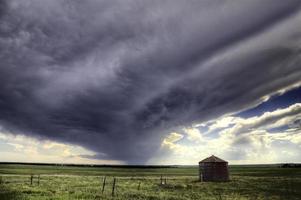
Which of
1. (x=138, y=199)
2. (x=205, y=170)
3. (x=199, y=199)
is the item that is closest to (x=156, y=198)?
(x=138, y=199)

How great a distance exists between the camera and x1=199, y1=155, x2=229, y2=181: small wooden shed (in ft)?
191

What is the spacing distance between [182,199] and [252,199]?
22.6 ft

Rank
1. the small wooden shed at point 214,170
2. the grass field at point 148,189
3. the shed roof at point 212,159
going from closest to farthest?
1. the grass field at point 148,189
2. the small wooden shed at point 214,170
3. the shed roof at point 212,159

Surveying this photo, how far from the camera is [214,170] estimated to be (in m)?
58.5

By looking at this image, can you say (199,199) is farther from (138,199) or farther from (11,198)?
(11,198)

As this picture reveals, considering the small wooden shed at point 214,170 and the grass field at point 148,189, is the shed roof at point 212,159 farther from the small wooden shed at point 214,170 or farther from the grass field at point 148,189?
the grass field at point 148,189

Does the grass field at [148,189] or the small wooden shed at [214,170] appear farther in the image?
the small wooden shed at [214,170]

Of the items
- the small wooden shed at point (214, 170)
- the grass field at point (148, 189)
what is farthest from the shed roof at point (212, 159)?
the grass field at point (148, 189)

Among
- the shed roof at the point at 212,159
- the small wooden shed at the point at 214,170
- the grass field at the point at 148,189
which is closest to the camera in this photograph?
the grass field at the point at 148,189

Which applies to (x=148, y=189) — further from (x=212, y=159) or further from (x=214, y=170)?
(x=212, y=159)

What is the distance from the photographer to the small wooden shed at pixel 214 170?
58094mm

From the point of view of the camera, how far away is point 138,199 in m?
24.0

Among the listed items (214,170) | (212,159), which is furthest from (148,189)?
(212,159)

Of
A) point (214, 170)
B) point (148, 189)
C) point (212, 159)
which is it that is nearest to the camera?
point (148, 189)
